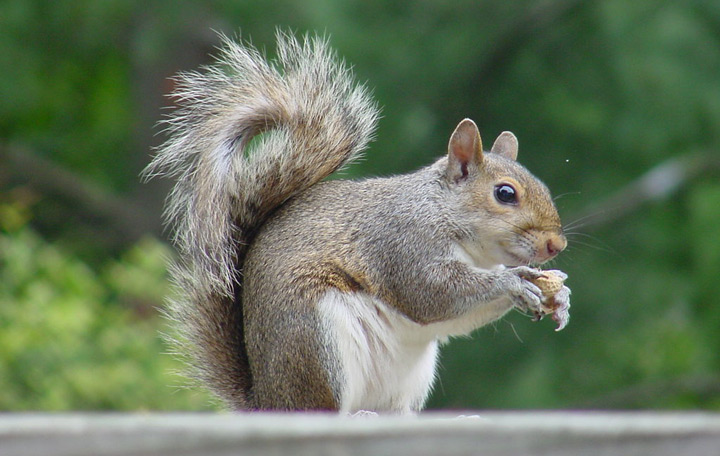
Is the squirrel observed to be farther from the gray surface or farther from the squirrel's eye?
the gray surface

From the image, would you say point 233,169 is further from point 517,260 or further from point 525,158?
point 525,158

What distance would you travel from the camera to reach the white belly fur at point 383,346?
72.7 inches

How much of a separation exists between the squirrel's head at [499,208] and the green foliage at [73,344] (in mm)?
1849

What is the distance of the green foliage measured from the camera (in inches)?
153

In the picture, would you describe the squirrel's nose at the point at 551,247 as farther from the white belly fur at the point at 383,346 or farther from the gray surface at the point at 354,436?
the gray surface at the point at 354,436

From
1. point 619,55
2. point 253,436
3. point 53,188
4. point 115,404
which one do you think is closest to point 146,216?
point 53,188

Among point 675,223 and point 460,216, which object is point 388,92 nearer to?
point 675,223

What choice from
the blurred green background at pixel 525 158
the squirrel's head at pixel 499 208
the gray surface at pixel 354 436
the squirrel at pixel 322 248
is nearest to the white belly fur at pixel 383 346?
the squirrel at pixel 322 248

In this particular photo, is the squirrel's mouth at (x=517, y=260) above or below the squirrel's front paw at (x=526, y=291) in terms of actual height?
above

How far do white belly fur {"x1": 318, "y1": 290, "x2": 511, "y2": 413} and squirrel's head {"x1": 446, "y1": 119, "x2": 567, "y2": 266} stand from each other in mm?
117

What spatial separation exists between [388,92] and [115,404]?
5.37 feet

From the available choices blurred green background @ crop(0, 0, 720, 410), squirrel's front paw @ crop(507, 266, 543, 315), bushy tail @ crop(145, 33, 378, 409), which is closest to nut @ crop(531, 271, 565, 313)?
squirrel's front paw @ crop(507, 266, 543, 315)

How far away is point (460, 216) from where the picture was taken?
6.77ft

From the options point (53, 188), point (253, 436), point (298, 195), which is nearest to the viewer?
point (253, 436)
